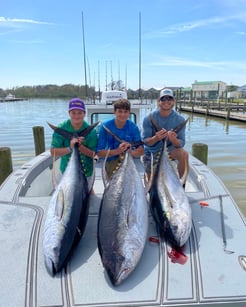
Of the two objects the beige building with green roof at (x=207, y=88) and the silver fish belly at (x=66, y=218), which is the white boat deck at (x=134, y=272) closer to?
the silver fish belly at (x=66, y=218)

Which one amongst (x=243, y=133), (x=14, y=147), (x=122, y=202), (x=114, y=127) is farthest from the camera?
(x=243, y=133)

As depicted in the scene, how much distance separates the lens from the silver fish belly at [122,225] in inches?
79.7

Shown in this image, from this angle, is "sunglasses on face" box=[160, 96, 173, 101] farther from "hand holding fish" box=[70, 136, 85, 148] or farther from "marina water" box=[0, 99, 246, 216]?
"marina water" box=[0, 99, 246, 216]

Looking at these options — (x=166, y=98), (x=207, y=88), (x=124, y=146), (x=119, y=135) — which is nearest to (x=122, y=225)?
(x=124, y=146)

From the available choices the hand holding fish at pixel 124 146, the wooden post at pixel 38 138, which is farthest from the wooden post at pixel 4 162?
the hand holding fish at pixel 124 146

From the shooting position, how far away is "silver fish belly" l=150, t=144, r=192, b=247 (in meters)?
2.33

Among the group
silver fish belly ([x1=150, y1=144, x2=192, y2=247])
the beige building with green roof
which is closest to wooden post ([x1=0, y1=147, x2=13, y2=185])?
silver fish belly ([x1=150, y1=144, x2=192, y2=247])

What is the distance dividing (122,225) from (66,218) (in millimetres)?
459

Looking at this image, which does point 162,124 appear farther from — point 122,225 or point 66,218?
point 66,218

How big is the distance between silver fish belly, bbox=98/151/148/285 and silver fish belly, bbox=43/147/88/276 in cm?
19

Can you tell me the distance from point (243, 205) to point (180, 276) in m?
4.14

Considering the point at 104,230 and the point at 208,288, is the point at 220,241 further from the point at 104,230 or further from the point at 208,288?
the point at 104,230

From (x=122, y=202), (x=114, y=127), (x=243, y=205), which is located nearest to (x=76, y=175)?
(x=122, y=202)

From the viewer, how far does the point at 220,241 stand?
8.16 ft
